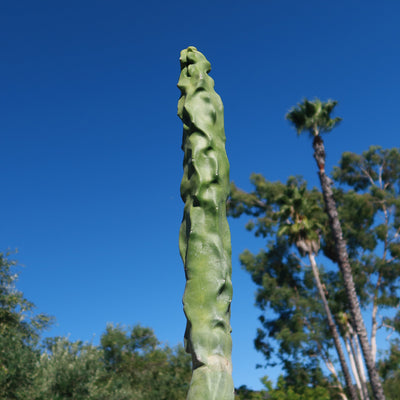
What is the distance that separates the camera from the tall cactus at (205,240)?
3.57m

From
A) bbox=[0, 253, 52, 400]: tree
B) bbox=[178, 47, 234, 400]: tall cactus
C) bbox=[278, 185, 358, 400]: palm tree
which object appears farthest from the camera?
bbox=[278, 185, 358, 400]: palm tree

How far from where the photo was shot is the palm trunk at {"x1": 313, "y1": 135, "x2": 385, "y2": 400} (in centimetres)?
1530

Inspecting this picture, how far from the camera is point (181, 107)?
182 inches

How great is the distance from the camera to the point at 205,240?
3867mm

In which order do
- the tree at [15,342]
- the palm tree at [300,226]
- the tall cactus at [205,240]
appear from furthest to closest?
the palm tree at [300,226], the tree at [15,342], the tall cactus at [205,240]

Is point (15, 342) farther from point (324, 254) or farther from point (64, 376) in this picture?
point (324, 254)

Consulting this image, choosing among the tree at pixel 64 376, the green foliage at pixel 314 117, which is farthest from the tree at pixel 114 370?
the green foliage at pixel 314 117

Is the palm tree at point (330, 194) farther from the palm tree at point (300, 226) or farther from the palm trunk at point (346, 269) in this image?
the palm tree at point (300, 226)

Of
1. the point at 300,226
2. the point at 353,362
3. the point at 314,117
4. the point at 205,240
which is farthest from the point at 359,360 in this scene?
the point at 205,240

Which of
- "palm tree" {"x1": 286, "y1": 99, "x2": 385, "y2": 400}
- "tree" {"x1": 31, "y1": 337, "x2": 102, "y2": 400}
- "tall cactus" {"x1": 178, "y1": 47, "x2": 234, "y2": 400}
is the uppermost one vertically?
"palm tree" {"x1": 286, "y1": 99, "x2": 385, "y2": 400}

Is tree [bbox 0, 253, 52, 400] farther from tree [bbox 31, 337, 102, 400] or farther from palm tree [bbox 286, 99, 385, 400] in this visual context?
palm tree [bbox 286, 99, 385, 400]

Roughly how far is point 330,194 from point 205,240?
1401cm

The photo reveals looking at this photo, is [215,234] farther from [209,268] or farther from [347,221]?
[347,221]

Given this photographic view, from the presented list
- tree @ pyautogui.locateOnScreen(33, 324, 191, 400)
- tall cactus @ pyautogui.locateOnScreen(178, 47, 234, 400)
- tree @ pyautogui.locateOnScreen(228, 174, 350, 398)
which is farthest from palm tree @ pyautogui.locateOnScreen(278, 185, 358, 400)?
tall cactus @ pyautogui.locateOnScreen(178, 47, 234, 400)
